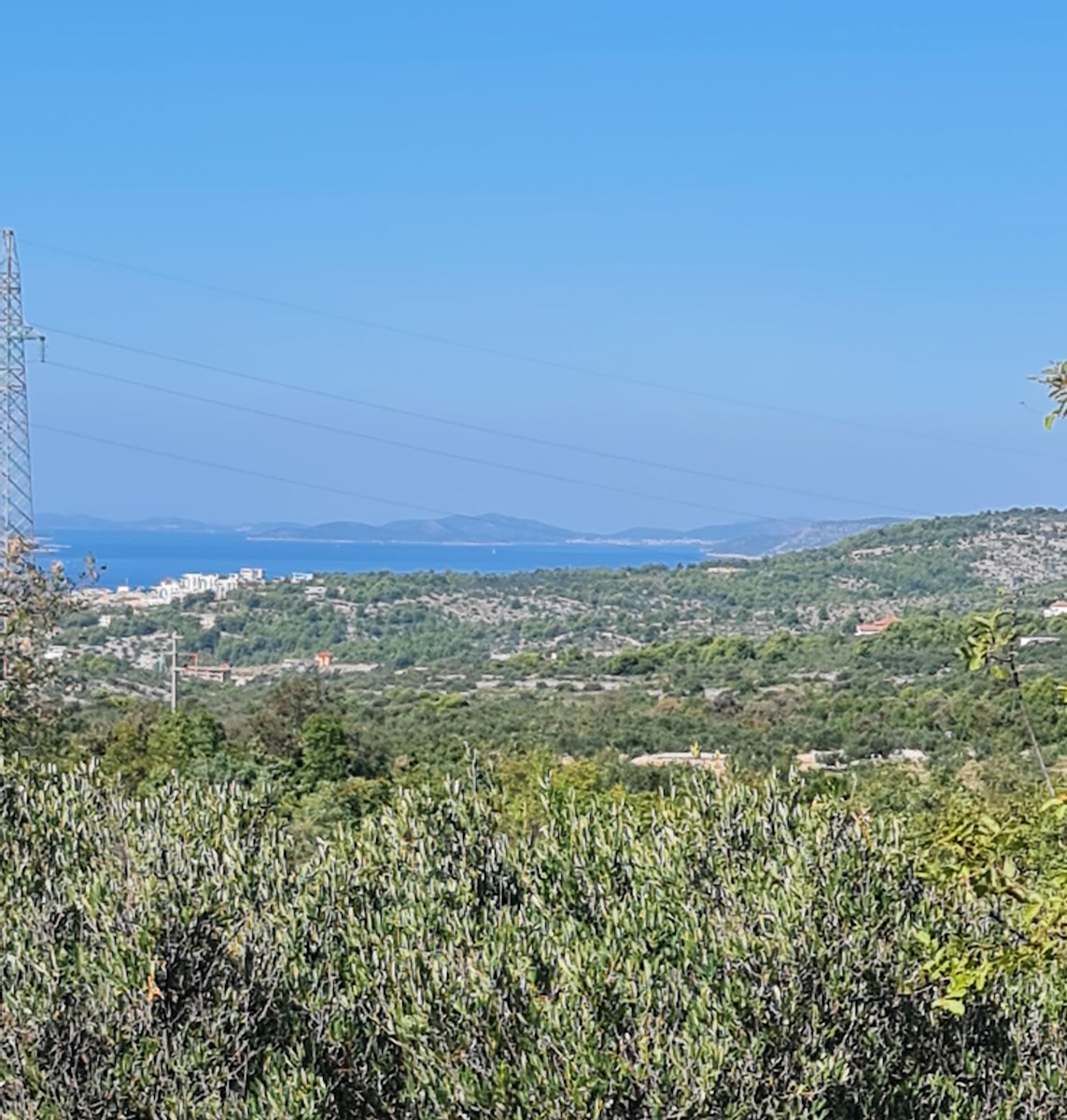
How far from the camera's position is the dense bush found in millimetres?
5234

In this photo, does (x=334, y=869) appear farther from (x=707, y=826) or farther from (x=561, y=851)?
(x=707, y=826)

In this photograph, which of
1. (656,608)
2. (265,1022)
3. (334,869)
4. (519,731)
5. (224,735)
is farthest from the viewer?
(656,608)

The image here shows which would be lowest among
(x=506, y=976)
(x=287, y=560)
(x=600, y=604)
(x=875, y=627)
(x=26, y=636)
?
(x=506, y=976)

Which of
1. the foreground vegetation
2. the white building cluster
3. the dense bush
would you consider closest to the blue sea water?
the white building cluster

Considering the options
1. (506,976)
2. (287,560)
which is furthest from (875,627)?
(287,560)

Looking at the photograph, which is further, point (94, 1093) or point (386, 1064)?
point (386, 1064)

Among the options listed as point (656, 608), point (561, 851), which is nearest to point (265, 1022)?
point (561, 851)

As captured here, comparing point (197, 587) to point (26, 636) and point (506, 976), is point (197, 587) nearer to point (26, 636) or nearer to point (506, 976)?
point (26, 636)

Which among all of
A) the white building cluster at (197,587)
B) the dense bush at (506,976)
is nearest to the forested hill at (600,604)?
the white building cluster at (197,587)

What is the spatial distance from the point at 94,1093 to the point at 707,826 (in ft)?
9.26

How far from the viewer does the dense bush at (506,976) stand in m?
5.23

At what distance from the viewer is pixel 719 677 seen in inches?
2101

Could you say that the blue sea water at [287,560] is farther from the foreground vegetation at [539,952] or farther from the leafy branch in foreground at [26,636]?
the foreground vegetation at [539,952]

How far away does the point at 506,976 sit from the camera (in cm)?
546
